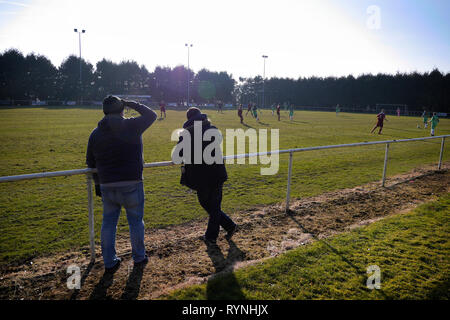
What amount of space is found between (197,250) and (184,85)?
8329 cm

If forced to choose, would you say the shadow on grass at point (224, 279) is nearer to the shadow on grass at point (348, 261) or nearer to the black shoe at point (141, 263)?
the black shoe at point (141, 263)

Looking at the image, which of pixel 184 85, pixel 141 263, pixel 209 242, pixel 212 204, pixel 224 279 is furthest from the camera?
pixel 184 85

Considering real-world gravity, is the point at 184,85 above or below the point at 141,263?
above

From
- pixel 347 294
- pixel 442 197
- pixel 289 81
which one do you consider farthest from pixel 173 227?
pixel 289 81

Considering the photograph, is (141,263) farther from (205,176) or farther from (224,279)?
(205,176)

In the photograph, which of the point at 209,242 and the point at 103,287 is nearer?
the point at 103,287

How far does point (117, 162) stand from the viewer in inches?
132

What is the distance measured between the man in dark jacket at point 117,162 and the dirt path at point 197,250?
18.5 inches

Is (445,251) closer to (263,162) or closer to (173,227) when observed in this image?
(173,227)

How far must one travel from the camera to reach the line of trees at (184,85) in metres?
66.4

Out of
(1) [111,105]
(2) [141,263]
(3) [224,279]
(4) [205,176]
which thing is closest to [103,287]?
(2) [141,263]

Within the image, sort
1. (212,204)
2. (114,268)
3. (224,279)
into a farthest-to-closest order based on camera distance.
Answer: (212,204), (114,268), (224,279)

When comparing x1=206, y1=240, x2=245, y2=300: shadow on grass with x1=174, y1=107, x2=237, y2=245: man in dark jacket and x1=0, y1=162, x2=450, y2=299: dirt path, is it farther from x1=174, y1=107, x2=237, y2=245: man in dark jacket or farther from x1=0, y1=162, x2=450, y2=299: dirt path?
x1=174, y1=107, x2=237, y2=245: man in dark jacket
